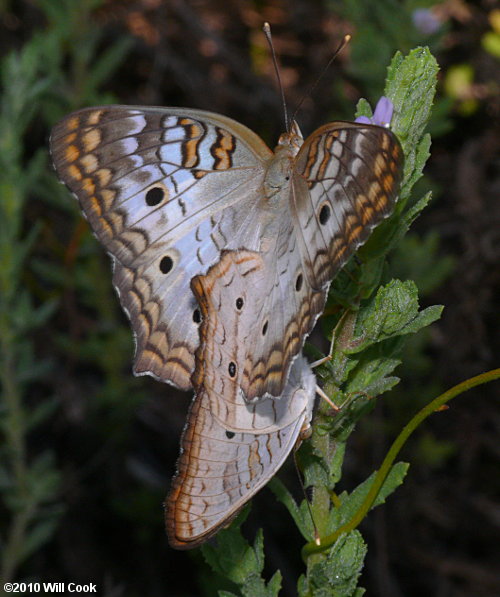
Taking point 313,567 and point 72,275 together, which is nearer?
point 313,567

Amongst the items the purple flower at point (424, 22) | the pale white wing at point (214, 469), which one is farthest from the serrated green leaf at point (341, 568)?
the purple flower at point (424, 22)

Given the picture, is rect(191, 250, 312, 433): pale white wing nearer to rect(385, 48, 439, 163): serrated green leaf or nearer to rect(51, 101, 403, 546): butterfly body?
rect(51, 101, 403, 546): butterfly body

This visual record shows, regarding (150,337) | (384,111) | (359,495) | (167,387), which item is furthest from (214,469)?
(167,387)

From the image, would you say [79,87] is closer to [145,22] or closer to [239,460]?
[145,22]

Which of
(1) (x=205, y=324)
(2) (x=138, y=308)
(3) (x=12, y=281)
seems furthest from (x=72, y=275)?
(1) (x=205, y=324)

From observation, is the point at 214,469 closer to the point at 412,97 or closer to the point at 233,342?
the point at 233,342

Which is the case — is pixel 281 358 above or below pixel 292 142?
below
